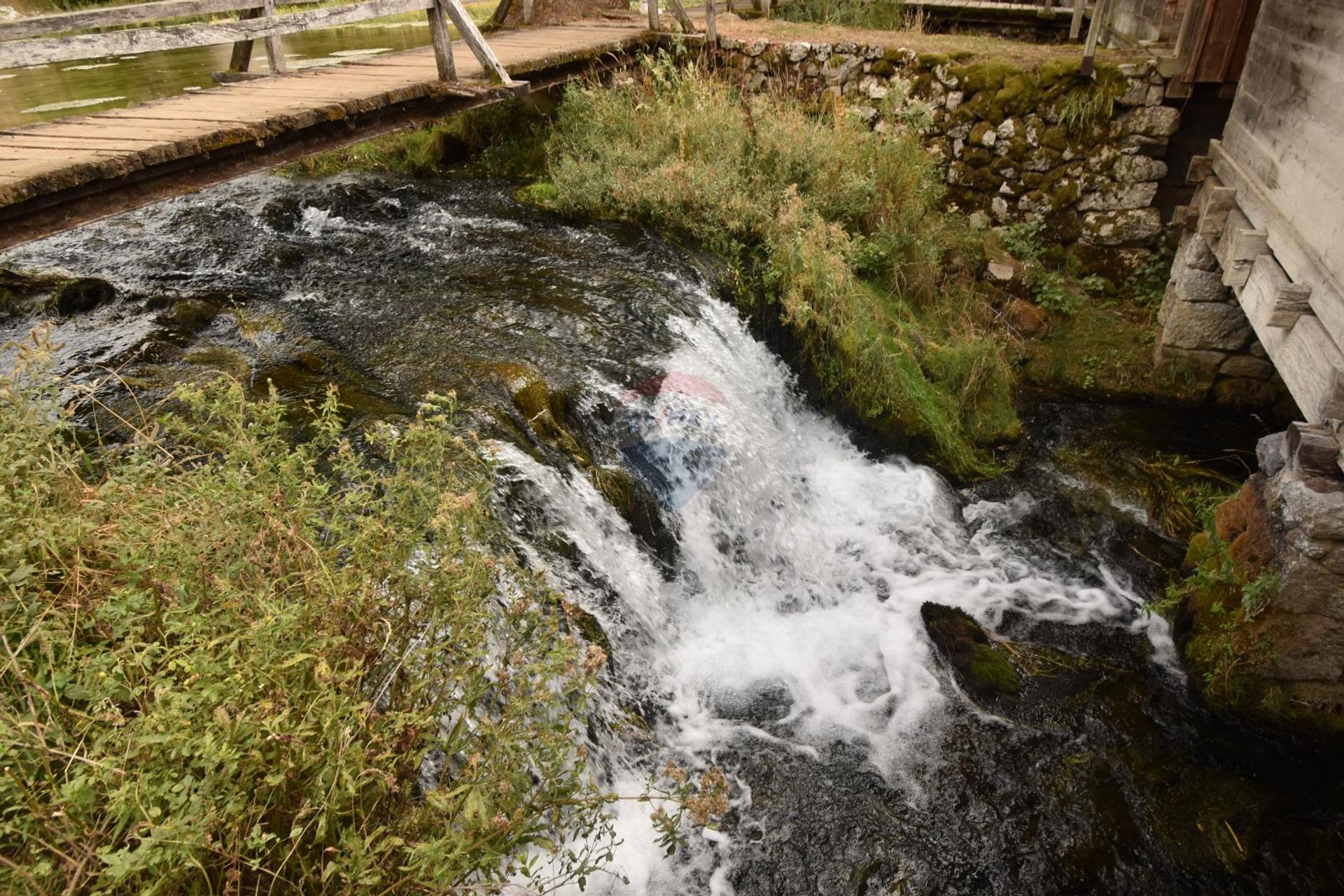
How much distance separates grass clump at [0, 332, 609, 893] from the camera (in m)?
2.03

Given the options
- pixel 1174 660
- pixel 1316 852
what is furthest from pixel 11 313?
pixel 1316 852

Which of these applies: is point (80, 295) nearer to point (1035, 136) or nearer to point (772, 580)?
point (772, 580)

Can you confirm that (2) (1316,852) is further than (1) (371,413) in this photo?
No

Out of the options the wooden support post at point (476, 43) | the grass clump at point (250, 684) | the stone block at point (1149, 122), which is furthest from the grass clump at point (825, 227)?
the grass clump at point (250, 684)

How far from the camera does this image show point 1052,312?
314 inches

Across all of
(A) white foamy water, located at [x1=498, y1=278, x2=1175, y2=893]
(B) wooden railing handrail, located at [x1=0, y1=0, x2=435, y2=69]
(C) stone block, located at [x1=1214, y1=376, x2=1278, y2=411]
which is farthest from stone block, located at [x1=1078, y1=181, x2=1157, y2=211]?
(B) wooden railing handrail, located at [x1=0, y1=0, x2=435, y2=69]

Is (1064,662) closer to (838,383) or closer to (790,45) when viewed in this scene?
(838,383)

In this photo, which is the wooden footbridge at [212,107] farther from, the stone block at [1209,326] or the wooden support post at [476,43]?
the stone block at [1209,326]

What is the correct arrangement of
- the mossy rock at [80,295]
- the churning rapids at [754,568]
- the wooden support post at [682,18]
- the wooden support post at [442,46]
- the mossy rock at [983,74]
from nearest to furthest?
the churning rapids at [754,568]
the mossy rock at [80,295]
the wooden support post at [442,46]
the mossy rock at [983,74]
the wooden support post at [682,18]

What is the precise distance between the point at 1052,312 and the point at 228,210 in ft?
26.7

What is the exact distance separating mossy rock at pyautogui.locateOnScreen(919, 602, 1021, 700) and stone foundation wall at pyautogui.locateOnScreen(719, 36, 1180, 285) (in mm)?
4867

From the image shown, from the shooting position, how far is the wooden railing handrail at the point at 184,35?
4.10 meters

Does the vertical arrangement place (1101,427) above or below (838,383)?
below

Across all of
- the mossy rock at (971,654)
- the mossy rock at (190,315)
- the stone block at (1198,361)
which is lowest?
the mossy rock at (971,654)
